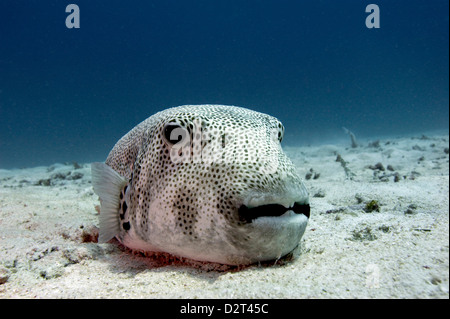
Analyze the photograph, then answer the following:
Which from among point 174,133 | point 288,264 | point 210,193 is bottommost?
point 288,264

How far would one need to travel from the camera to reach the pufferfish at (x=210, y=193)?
66.5 inches

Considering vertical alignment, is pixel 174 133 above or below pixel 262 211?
above

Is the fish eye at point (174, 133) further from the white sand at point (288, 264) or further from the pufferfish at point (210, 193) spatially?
the white sand at point (288, 264)

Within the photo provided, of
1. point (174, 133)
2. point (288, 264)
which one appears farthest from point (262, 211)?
point (174, 133)

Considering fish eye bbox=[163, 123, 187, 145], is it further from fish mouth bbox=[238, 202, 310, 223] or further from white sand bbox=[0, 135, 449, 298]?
white sand bbox=[0, 135, 449, 298]

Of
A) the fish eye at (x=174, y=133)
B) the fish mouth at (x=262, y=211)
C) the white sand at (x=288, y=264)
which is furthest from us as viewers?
the fish eye at (x=174, y=133)

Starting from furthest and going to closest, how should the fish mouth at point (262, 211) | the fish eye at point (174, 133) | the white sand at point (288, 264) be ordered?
1. the fish eye at point (174, 133)
2. the fish mouth at point (262, 211)
3. the white sand at point (288, 264)

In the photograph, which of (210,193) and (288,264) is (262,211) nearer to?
(210,193)

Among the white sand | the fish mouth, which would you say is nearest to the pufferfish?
the fish mouth

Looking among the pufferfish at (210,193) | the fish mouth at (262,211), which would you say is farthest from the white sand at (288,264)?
the fish mouth at (262,211)

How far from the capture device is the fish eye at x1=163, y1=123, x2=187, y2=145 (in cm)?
207

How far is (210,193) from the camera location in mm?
1763

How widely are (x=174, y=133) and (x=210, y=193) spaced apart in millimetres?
625
